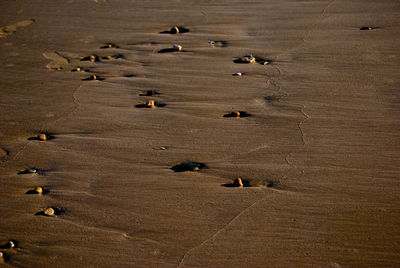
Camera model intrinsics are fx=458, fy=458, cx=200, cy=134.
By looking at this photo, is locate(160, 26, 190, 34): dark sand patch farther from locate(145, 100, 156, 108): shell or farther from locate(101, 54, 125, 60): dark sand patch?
locate(145, 100, 156, 108): shell

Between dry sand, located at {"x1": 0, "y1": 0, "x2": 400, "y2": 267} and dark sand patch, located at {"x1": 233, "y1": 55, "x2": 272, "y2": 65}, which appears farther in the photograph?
dark sand patch, located at {"x1": 233, "y1": 55, "x2": 272, "y2": 65}

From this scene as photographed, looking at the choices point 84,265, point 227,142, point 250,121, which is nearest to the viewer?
point 84,265

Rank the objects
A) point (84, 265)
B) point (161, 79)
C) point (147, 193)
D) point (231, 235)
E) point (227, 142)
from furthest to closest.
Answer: point (161, 79), point (227, 142), point (147, 193), point (231, 235), point (84, 265)

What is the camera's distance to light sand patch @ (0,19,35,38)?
5.08m

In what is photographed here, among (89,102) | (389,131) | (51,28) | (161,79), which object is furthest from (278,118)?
(51,28)

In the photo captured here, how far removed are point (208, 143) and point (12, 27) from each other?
3.40 m

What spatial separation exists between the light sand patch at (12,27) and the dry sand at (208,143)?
1.7 inches

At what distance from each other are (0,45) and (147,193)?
10.2 ft

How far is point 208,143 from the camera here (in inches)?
117

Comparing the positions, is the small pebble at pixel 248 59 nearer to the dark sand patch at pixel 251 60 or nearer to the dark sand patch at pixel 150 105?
the dark sand patch at pixel 251 60

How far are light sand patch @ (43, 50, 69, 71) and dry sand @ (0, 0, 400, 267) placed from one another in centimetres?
2

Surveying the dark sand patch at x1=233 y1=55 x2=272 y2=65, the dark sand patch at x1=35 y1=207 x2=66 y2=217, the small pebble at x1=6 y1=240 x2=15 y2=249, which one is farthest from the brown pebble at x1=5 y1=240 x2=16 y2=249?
the dark sand patch at x1=233 y1=55 x2=272 y2=65

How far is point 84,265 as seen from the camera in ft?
6.86

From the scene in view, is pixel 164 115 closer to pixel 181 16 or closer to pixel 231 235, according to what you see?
pixel 231 235
